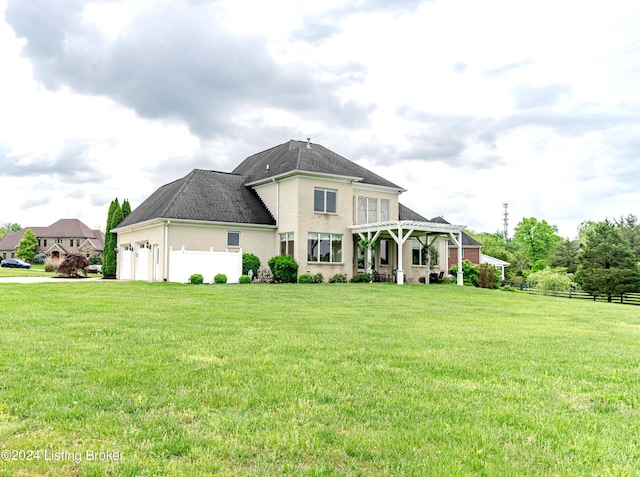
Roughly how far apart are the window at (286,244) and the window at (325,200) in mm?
2129

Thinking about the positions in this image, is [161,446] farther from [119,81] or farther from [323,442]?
[119,81]

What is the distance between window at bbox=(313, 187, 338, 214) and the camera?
27219 millimetres

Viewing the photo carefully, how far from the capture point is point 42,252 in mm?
84812

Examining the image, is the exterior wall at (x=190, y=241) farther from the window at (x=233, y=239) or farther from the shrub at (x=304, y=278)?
the shrub at (x=304, y=278)

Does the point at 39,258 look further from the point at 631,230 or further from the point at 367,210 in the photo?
the point at 631,230

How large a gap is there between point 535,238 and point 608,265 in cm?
3102

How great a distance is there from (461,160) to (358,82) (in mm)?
15676

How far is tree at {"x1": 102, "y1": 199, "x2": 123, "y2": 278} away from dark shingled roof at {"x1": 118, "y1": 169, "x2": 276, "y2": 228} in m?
3.95

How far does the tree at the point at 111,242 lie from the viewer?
1372 inches

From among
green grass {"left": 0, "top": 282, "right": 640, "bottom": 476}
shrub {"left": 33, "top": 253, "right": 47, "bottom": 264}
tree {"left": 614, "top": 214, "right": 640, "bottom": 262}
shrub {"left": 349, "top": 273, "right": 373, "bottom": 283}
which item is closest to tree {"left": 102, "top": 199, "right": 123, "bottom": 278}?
shrub {"left": 349, "top": 273, "right": 373, "bottom": 283}

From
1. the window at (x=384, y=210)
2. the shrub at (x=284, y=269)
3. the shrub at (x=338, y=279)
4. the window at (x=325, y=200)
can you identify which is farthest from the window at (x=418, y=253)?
the shrub at (x=284, y=269)

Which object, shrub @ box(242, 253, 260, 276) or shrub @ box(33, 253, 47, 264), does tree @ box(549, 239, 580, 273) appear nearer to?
shrub @ box(242, 253, 260, 276)

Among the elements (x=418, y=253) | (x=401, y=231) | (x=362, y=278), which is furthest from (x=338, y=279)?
(x=418, y=253)

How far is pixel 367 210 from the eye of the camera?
96.7 feet
